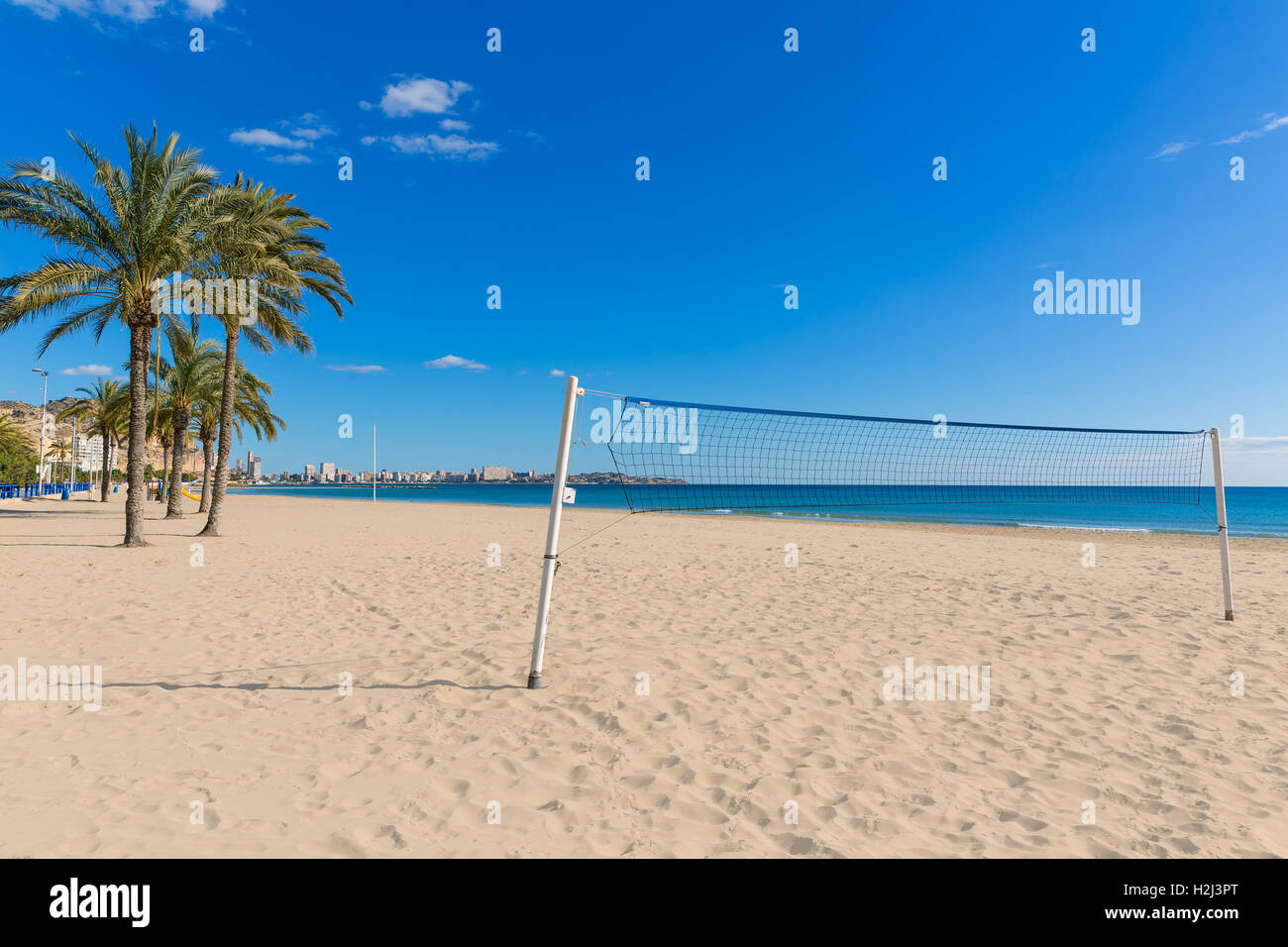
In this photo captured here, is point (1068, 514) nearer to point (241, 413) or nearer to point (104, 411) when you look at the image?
point (241, 413)

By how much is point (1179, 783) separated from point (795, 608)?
14.3 ft

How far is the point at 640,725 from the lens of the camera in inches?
164

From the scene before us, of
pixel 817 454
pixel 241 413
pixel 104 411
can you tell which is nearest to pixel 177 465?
pixel 241 413

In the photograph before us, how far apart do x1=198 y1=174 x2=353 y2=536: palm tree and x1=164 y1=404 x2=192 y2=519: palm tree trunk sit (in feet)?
23.2

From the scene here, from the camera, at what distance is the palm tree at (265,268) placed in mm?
14344

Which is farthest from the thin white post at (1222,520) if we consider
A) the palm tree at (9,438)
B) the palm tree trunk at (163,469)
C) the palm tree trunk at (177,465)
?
the palm tree at (9,438)

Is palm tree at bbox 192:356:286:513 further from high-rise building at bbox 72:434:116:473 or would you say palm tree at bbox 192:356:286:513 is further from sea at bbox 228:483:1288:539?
high-rise building at bbox 72:434:116:473

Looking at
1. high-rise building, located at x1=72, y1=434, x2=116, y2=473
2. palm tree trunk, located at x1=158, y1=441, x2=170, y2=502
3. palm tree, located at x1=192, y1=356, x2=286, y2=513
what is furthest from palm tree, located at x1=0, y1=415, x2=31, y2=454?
palm tree, located at x1=192, y1=356, x2=286, y2=513

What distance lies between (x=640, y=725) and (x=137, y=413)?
14.7m

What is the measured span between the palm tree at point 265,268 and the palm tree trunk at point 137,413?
202cm

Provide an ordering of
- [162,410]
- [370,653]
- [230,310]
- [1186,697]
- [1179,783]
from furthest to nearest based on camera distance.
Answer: [162,410] → [230,310] → [370,653] → [1186,697] → [1179,783]
